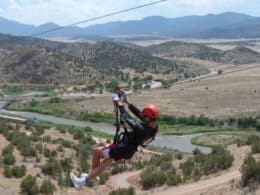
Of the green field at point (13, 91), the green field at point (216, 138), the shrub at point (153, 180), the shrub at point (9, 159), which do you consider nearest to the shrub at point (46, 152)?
the shrub at point (9, 159)

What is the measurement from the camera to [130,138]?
12680mm

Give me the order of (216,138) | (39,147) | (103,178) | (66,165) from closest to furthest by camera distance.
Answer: (103,178), (66,165), (39,147), (216,138)

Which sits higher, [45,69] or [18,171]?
[18,171]

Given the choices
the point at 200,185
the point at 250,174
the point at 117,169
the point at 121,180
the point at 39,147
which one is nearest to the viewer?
the point at 250,174

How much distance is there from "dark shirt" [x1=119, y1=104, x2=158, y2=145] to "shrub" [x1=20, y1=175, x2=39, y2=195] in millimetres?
12621

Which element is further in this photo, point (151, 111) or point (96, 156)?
point (96, 156)

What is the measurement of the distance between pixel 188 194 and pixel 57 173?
30.5ft

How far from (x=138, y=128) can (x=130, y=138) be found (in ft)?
1.19

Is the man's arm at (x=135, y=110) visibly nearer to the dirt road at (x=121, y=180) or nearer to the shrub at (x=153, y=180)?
the shrub at (x=153, y=180)

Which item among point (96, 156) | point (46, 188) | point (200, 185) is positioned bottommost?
point (46, 188)

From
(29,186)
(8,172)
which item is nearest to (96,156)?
(29,186)

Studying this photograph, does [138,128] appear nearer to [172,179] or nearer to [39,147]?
[172,179]

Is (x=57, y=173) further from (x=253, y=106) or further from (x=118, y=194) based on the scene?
(x=253, y=106)

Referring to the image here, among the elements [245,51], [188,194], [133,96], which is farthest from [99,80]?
[188,194]
